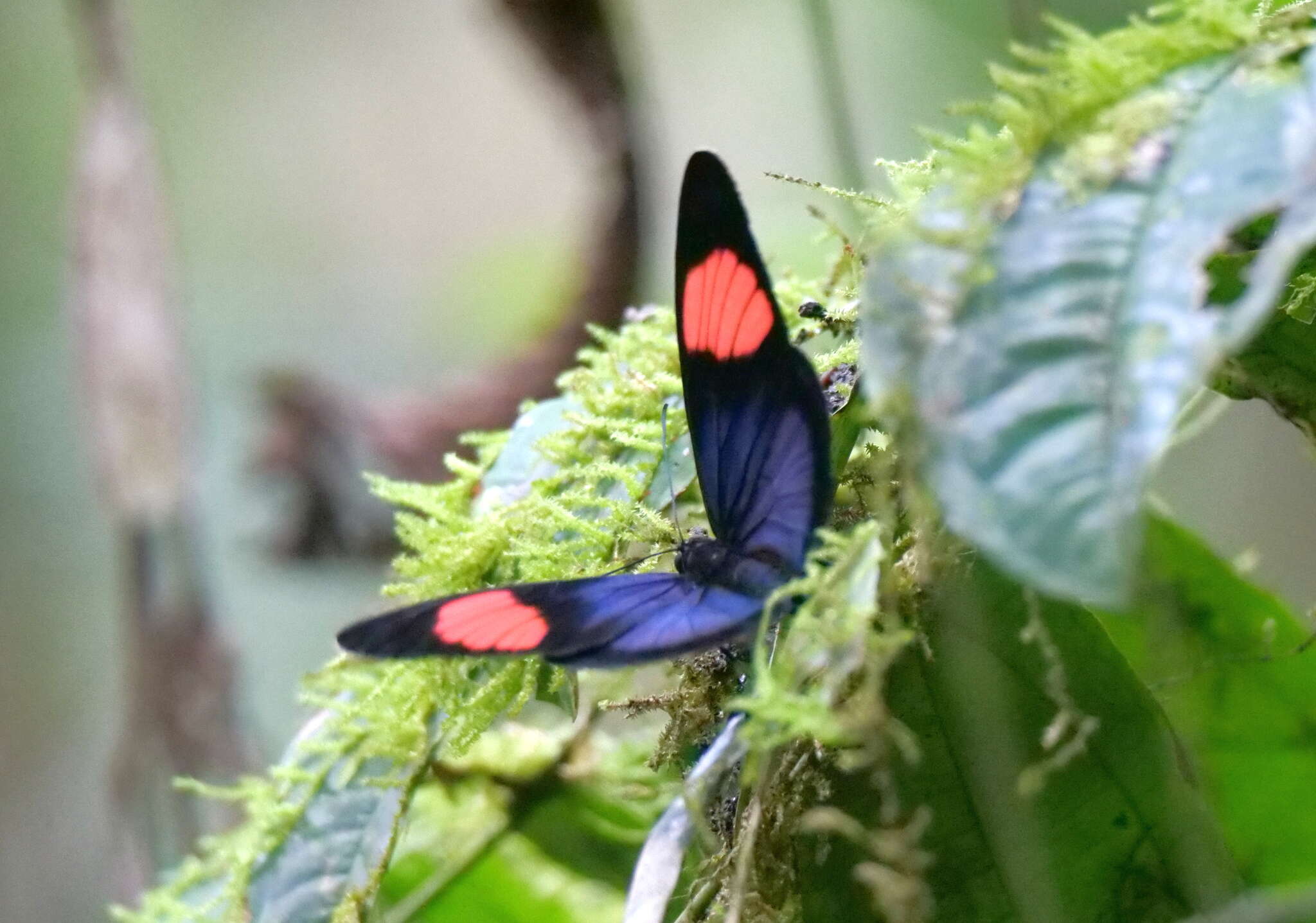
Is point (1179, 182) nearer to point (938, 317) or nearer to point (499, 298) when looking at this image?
point (938, 317)

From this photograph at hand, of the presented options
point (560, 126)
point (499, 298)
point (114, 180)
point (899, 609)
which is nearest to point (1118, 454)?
point (899, 609)

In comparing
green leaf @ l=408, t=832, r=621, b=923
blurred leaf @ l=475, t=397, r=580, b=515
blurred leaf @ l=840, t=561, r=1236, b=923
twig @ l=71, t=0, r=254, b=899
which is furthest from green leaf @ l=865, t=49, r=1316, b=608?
twig @ l=71, t=0, r=254, b=899

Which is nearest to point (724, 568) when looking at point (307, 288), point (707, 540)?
point (707, 540)

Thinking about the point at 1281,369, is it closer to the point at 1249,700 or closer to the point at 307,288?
the point at 1249,700

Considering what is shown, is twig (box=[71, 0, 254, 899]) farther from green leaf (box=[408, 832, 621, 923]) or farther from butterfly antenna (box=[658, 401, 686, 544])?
butterfly antenna (box=[658, 401, 686, 544])

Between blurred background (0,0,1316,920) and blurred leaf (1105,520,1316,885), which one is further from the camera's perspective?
blurred background (0,0,1316,920)

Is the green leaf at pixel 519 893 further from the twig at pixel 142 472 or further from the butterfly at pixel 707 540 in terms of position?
the twig at pixel 142 472
